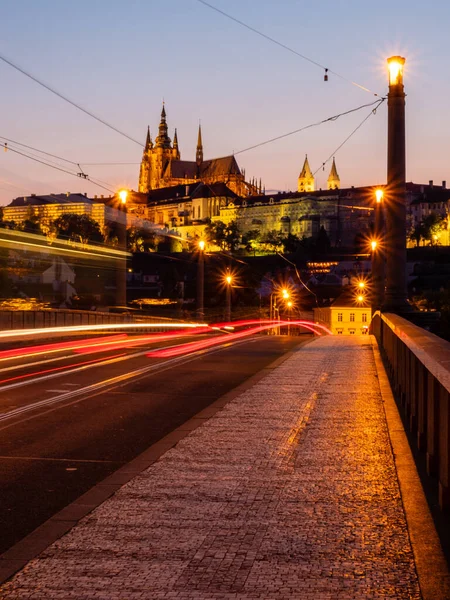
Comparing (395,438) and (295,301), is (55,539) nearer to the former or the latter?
(395,438)

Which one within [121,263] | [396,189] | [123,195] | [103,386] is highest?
[123,195]

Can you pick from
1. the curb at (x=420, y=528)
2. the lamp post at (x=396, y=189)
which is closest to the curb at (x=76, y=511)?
the curb at (x=420, y=528)

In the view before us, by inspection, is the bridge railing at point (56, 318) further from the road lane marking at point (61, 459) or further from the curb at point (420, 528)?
the curb at point (420, 528)

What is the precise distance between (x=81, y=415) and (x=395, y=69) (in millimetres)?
11430

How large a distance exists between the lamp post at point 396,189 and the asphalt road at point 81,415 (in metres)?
4.15

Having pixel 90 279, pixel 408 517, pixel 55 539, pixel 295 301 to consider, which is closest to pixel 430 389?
pixel 408 517

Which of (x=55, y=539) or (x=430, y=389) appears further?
(x=430, y=389)

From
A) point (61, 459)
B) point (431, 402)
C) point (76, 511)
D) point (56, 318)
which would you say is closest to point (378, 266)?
point (56, 318)

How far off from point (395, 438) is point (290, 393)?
535 centimetres

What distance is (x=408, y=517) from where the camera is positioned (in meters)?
6.57

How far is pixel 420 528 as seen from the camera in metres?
6.27

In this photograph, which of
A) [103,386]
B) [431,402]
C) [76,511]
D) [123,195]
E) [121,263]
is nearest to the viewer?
[76,511]

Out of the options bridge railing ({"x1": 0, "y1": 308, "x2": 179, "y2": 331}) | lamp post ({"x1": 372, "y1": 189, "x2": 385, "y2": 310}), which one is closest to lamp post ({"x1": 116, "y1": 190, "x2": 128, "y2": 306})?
bridge railing ({"x1": 0, "y1": 308, "x2": 179, "y2": 331})

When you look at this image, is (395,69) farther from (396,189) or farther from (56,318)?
(56,318)
